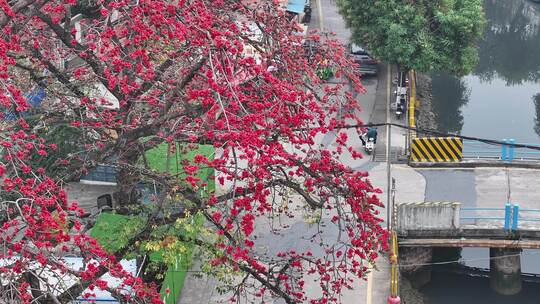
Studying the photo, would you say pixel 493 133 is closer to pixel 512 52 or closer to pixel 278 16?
pixel 512 52

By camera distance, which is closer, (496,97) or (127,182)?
(127,182)

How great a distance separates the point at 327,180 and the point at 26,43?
5.90m

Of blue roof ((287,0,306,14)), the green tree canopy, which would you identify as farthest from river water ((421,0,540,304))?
blue roof ((287,0,306,14))

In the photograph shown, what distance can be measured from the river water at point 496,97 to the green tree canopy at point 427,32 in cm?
492

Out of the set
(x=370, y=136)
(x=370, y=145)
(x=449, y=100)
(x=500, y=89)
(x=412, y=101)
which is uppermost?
(x=370, y=136)

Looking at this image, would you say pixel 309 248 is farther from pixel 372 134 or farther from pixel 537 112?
pixel 537 112

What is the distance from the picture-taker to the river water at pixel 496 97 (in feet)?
81.8

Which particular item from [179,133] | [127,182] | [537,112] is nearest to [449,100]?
[537,112]

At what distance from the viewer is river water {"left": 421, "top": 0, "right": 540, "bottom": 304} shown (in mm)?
24938

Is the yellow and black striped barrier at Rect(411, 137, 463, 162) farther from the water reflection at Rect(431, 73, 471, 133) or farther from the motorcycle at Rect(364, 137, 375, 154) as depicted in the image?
the water reflection at Rect(431, 73, 471, 133)

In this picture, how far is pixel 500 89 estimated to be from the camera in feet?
136

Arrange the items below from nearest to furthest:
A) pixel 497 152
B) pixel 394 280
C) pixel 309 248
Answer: pixel 394 280
pixel 309 248
pixel 497 152

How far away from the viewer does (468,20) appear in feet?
101

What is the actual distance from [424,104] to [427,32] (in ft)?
18.0
